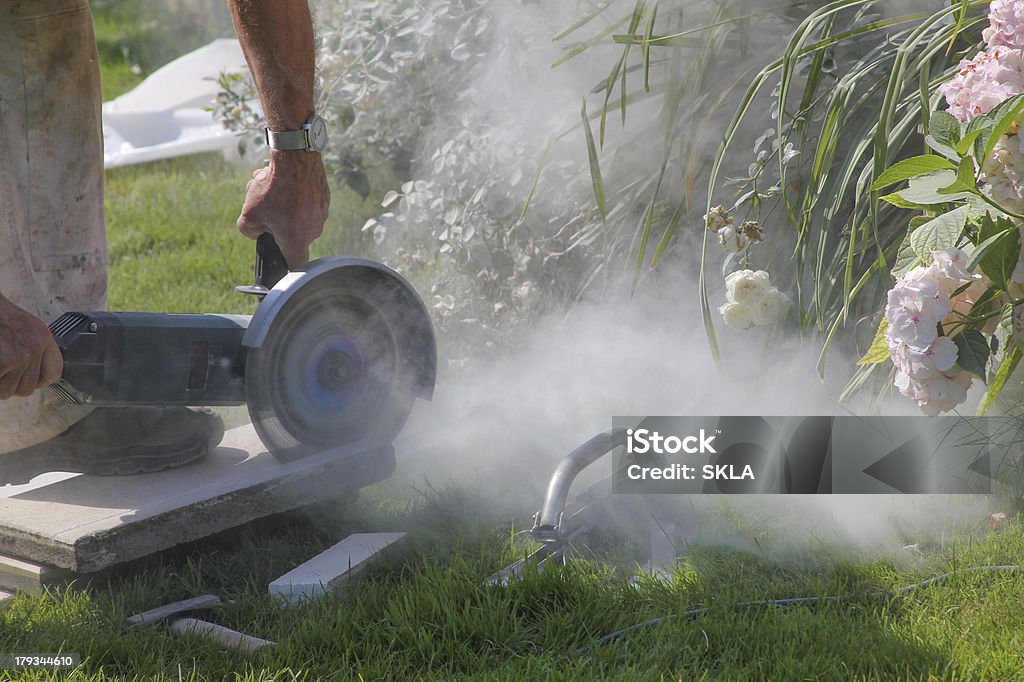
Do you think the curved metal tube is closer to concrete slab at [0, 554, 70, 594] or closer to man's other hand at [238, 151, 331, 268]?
man's other hand at [238, 151, 331, 268]

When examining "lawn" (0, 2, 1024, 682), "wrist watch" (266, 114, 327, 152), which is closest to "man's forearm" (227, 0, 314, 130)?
"wrist watch" (266, 114, 327, 152)

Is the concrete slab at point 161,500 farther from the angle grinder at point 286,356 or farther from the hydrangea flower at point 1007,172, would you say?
the hydrangea flower at point 1007,172

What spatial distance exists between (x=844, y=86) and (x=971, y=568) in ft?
3.03

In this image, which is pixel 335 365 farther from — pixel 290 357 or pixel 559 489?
pixel 559 489

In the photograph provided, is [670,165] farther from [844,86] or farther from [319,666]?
[319,666]

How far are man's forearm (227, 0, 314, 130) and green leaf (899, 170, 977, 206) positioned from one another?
1259mm

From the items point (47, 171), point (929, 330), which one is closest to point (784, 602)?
point (929, 330)

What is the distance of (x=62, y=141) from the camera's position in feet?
7.66

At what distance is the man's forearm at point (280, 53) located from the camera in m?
2.27

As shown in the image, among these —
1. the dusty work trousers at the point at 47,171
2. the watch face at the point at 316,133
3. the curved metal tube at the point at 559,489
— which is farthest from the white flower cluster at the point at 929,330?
the dusty work trousers at the point at 47,171

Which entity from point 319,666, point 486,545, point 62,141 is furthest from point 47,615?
point 62,141

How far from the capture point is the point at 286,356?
222 cm

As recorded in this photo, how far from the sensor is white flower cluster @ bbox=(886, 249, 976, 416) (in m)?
1.70

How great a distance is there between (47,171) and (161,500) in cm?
76
